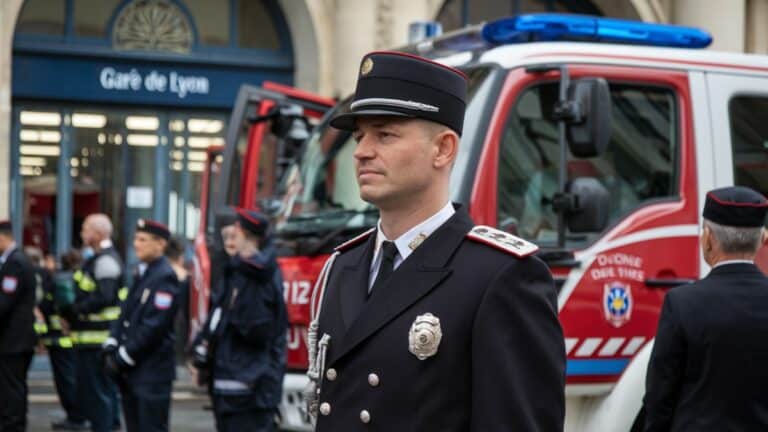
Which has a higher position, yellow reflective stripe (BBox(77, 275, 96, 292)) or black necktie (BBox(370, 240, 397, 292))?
black necktie (BBox(370, 240, 397, 292))

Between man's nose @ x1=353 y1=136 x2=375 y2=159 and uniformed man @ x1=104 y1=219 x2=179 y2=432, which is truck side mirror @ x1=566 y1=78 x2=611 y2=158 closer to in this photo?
uniformed man @ x1=104 y1=219 x2=179 y2=432

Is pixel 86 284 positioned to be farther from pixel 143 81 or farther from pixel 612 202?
pixel 143 81

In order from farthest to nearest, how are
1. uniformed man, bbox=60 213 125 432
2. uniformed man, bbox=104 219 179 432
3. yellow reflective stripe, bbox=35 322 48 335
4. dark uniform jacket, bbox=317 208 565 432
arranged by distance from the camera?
yellow reflective stripe, bbox=35 322 48 335
uniformed man, bbox=60 213 125 432
uniformed man, bbox=104 219 179 432
dark uniform jacket, bbox=317 208 565 432

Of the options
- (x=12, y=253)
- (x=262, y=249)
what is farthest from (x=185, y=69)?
(x=262, y=249)

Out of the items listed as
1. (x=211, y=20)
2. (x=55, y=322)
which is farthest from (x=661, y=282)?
(x=211, y=20)

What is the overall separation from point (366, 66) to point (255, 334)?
476 cm

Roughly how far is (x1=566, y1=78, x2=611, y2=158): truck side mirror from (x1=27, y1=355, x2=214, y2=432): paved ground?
660 centimetres

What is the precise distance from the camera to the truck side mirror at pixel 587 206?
636 cm

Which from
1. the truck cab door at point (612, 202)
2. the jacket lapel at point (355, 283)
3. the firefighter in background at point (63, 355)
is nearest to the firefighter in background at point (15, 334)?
the firefighter in background at point (63, 355)

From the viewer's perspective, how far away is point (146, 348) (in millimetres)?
8320

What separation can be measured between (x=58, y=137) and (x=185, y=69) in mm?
1906

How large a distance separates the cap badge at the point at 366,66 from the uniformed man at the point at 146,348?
18.0ft

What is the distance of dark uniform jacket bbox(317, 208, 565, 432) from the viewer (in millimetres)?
2734

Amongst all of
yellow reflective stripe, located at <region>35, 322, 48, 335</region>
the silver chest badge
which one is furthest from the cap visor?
yellow reflective stripe, located at <region>35, 322, 48, 335</region>
